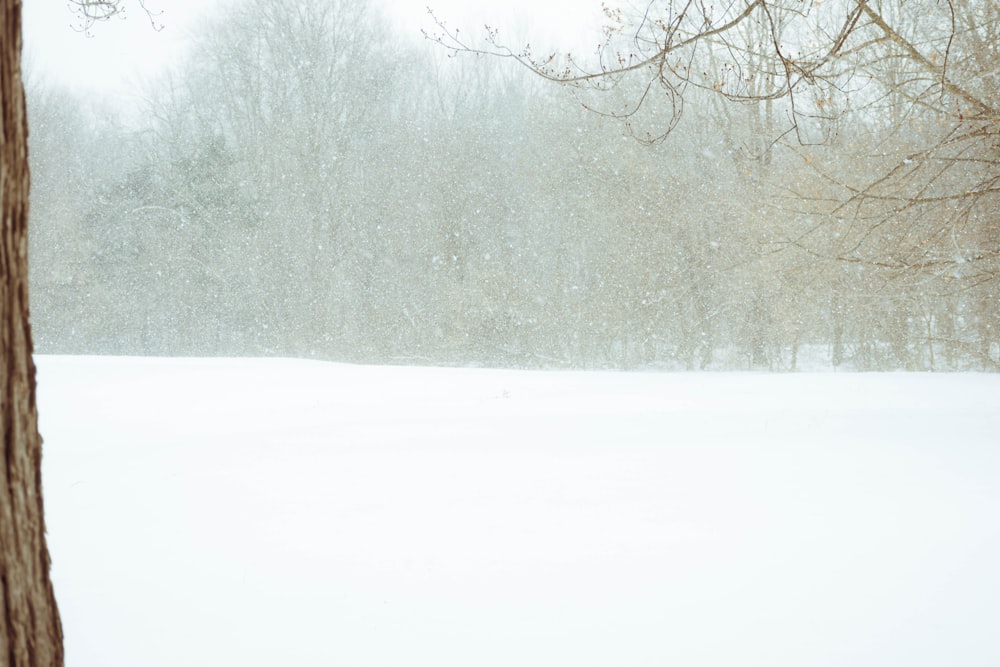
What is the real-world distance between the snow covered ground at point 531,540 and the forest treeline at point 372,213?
13275mm

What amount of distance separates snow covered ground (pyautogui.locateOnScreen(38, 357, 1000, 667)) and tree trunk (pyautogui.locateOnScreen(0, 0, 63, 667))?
1372 mm

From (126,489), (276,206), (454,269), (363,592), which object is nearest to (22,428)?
(363,592)

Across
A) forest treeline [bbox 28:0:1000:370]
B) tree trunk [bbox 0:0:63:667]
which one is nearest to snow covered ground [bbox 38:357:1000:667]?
tree trunk [bbox 0:0:63:667]

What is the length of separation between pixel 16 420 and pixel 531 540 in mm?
3055

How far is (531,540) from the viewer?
4398mm

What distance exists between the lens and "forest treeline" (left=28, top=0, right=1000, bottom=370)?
2144 cm

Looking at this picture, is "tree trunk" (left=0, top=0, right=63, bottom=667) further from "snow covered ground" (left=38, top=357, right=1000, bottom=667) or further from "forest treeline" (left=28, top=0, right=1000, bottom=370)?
"forest treeline" (left=28, top=0, right=1000, bottom=370)

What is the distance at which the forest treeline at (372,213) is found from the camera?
70.3 ft

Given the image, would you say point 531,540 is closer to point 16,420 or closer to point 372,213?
point 16,420

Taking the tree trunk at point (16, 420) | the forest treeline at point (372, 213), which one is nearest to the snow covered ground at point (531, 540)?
the tree trunk at point (16, 420)

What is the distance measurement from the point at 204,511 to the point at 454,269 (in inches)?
811

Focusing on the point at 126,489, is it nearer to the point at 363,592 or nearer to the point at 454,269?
the point at 363,592

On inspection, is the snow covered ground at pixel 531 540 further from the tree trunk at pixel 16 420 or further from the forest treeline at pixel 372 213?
the forest treeline at pixel 372 213

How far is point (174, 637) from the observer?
127 inches
